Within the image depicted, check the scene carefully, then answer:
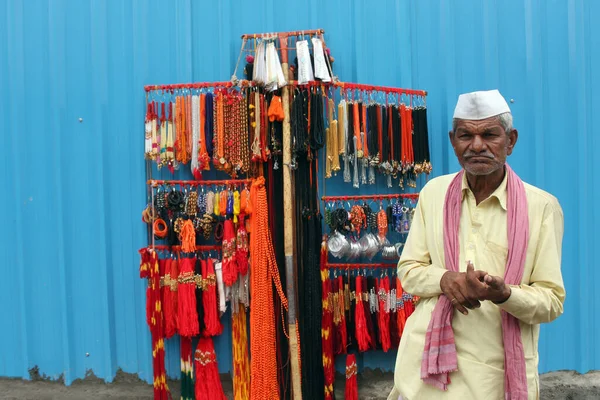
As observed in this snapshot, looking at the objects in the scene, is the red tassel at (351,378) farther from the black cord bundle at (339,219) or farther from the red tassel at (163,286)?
the red tassel at (163,286)

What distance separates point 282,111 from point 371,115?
0.61 m

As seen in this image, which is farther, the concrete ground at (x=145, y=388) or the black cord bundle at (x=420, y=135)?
the concrete ground at (x=145, y=388)

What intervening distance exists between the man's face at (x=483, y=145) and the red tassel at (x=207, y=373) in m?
2.44

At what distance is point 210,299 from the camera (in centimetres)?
368

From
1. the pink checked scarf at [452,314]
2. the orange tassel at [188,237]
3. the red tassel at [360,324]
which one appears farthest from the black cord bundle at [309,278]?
the pink checked scarf at [452,314]

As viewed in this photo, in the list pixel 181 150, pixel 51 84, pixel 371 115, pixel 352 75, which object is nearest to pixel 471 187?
pixel 371 115

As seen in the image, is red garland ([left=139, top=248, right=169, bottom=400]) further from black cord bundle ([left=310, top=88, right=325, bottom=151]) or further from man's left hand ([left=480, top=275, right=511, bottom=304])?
man's left hand ([left=480, top=275, right=511, bottom=304])

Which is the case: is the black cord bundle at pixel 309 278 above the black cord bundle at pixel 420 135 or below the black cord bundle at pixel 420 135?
below

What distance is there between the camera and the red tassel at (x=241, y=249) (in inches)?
143

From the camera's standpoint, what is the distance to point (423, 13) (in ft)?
12.6

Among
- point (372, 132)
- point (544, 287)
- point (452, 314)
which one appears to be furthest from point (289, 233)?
point (544, 287)

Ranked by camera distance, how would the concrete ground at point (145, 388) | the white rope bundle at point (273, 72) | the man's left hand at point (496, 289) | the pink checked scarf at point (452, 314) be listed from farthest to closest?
the concrete ground at point (145, 388)
the white rope bundle at point (273, 72)
the pink checked scarf at point (452, 314)
the man's left hand at point (496, 289)

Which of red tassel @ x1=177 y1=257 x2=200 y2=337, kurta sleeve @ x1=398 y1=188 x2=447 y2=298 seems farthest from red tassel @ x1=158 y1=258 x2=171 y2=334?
kurta sleeve @ x1=398 y1=188 x2=447 y2=298

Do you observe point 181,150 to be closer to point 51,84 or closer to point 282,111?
point 282,111
